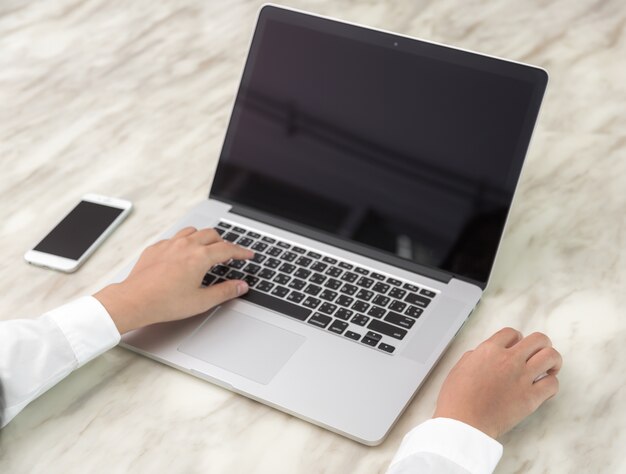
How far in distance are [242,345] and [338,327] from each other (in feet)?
0.38

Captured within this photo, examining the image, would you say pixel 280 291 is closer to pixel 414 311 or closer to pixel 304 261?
pixel 304 261

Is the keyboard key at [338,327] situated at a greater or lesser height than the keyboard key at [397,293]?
lesser

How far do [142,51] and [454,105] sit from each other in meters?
0.75

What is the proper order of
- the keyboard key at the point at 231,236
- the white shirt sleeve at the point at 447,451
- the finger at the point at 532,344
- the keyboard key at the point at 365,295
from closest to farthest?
the white shirt sleeve at the point at 447,451, the finger at the point at 532,344, the keyboard key at the point at 365,295, the keyboard key at the point at 231,236

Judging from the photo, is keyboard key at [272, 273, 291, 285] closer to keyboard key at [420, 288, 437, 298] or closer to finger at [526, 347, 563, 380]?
keyboard key at [420, 288, 437, 298]

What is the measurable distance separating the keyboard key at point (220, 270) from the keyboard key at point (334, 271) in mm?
133

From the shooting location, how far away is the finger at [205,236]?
110cm

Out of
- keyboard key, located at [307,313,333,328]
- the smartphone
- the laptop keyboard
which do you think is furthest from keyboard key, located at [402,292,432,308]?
the smartphone

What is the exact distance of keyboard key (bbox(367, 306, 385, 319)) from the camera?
1.02 m

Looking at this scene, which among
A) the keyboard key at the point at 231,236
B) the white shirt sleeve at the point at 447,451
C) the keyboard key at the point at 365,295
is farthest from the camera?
the keyboard key at the point at 231,236

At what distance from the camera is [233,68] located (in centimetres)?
154

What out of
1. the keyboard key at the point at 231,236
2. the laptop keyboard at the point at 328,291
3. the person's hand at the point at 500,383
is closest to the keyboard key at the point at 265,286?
the laptop keyboard at the point at 328,291

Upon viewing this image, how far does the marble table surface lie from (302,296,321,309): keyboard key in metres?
0.15

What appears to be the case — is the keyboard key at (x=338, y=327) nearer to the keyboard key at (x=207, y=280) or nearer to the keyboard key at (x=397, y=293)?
the keyboard key at (x=397, y=293)
